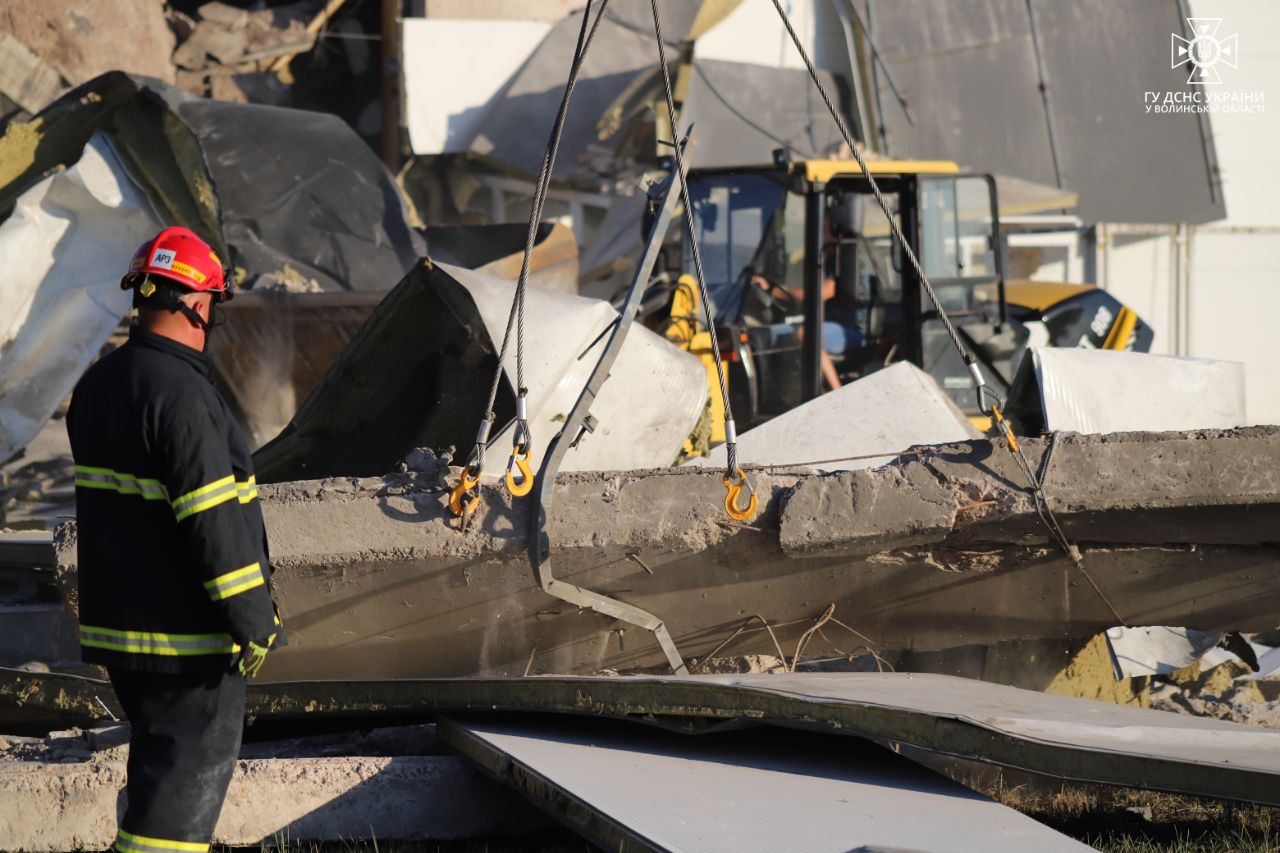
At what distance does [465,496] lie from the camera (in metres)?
3.46

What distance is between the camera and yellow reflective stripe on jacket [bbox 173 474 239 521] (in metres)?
2.51

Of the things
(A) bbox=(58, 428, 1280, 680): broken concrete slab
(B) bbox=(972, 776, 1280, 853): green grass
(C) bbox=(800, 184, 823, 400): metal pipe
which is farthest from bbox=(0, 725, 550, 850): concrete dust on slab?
(C) bbox=(800, 184, 823, 400): metal pipe

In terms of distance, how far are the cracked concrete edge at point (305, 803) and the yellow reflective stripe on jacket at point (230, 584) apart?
84 centimetres

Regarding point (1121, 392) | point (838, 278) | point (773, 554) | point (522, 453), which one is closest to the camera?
point (522, 453)

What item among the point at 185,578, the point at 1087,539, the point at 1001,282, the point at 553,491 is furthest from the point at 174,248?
the point at 1001,282

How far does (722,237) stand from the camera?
7531 mm

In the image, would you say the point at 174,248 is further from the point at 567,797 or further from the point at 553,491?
the point at 567,797

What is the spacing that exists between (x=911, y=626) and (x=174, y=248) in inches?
96.2

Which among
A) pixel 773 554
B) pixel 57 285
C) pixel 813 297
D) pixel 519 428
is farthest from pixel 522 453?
pixel 57 285

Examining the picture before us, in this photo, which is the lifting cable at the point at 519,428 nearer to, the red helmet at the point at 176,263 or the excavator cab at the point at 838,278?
the red helmet at the point at 176,263

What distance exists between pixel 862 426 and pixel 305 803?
2486 mm

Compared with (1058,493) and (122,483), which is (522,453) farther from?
(1058,493)

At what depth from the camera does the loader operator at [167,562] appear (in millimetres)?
2525

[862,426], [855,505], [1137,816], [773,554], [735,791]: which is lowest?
[1137,816]
